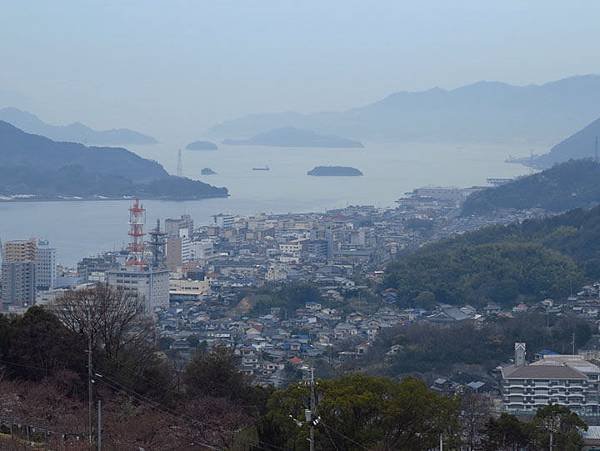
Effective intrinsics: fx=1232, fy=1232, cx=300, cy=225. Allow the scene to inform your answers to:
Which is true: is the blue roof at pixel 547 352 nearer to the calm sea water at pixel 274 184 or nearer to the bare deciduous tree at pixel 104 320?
the bare deciduous tree at pixel 104 320

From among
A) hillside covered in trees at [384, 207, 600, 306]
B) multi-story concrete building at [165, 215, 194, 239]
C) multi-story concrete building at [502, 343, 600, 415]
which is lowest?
multi-story concrete building at [502, 343, 600, 415]

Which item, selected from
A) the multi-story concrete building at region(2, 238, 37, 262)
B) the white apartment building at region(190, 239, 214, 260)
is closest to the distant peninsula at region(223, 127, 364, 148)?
the white apartment building at region(190, 239, 214, 260)

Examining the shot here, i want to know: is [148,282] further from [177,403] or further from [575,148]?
[575,148]

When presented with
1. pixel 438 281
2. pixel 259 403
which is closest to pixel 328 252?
pixel 438 281

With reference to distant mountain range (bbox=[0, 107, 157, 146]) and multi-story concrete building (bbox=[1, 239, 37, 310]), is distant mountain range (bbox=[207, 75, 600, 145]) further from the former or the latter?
multi-story concrete building (bbox=[1, 239, 37, 310])

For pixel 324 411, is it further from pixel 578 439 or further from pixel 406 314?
pixel 406 314

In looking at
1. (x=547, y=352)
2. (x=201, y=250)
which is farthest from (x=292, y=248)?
(x=547, y=352)
